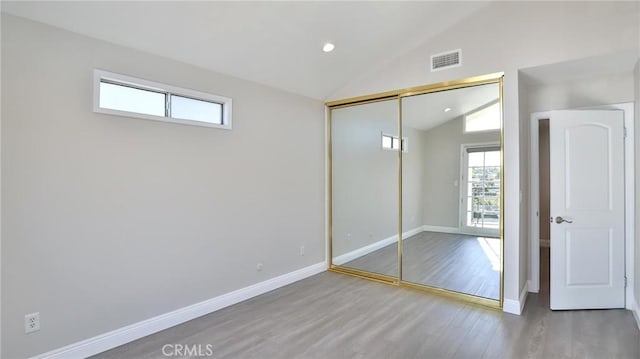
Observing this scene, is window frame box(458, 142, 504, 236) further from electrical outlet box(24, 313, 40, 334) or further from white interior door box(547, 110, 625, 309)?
electrical outlet box(24, 313, 40, 334)

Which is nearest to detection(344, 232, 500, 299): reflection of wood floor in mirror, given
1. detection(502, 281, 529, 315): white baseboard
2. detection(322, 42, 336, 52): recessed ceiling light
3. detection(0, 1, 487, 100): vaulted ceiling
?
detection(502, 281, 529, 315): white baseboard

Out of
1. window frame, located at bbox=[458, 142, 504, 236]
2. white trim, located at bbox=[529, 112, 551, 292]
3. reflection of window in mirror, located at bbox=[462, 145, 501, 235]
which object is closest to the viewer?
reflection of window in mirror, located at bbox=[462, 145, 501, 235]

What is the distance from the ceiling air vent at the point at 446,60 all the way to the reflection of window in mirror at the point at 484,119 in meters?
0.60

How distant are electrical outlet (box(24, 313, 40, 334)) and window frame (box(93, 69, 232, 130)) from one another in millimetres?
1577

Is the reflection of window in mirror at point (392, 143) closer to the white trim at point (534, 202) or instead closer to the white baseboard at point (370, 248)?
the white baseboard at point (370, 248)

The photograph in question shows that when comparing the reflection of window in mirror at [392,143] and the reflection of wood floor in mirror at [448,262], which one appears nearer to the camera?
the reflection of wood floor in mirror at [448,262]

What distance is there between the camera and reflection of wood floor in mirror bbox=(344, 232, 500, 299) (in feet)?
12.3

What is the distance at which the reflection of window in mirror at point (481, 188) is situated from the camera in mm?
3656

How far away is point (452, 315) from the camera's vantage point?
3309mm

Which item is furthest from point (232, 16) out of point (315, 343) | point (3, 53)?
point (315, 343)

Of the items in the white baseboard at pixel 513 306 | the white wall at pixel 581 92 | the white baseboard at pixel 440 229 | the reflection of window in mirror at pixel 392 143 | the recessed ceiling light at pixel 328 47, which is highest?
the recessed ceiling light at pixel 328 47

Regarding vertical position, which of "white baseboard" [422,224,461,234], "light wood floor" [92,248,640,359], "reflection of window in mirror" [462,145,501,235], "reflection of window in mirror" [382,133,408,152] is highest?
"reflection of window in mirror" [382,133,408,152]

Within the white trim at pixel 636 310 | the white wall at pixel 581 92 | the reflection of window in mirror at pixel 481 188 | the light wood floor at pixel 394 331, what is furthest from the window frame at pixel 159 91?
the white trim at pixel 636 310

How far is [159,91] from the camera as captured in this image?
307 cm
